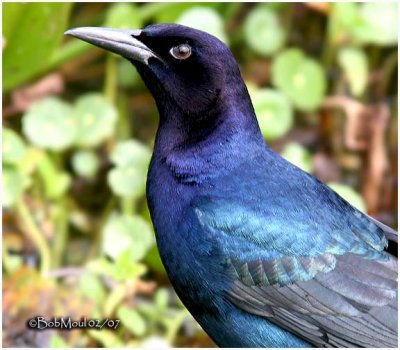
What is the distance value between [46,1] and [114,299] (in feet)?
4.27

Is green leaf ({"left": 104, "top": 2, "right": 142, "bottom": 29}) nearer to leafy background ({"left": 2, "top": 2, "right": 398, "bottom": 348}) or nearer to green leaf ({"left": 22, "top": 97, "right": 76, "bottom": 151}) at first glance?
leafy background ({"left": 2, "top": 2, "right": 398, "bottom": 348})

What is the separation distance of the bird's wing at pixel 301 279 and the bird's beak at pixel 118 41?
0.55 meters

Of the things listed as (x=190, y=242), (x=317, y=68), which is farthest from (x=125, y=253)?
(x=317, y=68)

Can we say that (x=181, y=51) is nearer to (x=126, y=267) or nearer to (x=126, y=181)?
(x=126, y=267)

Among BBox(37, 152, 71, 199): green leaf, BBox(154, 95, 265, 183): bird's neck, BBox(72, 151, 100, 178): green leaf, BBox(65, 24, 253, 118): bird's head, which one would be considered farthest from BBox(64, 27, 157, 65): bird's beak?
BBox(72, 151, 100, 178): green leaf

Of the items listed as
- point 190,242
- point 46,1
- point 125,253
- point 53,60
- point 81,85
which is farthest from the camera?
point 81,85

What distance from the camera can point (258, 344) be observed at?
3389mm

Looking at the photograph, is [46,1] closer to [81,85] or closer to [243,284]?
[81,85]

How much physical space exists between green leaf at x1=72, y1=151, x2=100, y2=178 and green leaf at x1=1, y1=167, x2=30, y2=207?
517 millimetres

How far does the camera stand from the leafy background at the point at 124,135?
434cm

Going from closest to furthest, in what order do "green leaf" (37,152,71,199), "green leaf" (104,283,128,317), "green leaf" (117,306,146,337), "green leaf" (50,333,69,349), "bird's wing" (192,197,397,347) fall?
"bird's wing" (192,197,397,347) < "green leaf" (50,333,69,349) < "green leaf" (117,306,146,337) < "green leaf" (104,283,128,317) < "green leaf" (37,152,71,199)

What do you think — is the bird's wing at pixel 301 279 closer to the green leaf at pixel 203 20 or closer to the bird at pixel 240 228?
the bird at pixel 240 228

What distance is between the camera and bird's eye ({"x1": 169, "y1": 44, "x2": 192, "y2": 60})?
3484 millimetres

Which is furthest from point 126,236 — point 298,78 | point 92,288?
point 298,78
